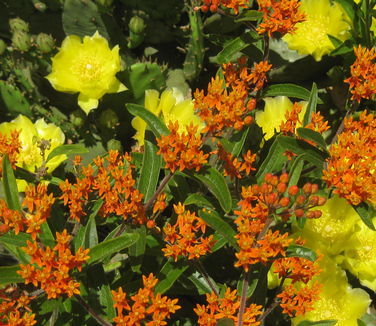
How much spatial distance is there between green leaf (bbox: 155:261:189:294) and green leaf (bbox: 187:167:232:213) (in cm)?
26

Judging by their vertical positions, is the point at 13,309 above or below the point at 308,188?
below

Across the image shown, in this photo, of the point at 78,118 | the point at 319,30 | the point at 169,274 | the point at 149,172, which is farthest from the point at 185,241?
the point at 319,30

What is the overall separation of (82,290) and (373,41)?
1639mm

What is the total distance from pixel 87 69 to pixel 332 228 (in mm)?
1286

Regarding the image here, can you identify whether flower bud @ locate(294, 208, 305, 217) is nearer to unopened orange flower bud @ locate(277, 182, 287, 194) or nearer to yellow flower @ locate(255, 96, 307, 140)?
unopened orange flower bud @ locate(277, 182, 287, 194)

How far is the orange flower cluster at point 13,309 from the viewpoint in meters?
1.43

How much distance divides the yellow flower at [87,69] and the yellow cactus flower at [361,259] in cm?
118

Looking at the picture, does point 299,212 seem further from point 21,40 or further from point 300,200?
point 21,40

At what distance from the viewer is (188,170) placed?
64.6 inches

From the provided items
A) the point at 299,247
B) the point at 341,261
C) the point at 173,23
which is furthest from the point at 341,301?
the point at 173,23

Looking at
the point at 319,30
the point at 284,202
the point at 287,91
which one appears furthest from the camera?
the point at 319,30

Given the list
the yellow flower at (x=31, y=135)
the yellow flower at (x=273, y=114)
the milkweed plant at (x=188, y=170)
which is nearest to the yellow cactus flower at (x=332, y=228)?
the milkweed plant at (x=188, y=170)

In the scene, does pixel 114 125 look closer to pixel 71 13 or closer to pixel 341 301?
pixel 71 13

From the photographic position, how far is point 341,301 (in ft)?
6.91
